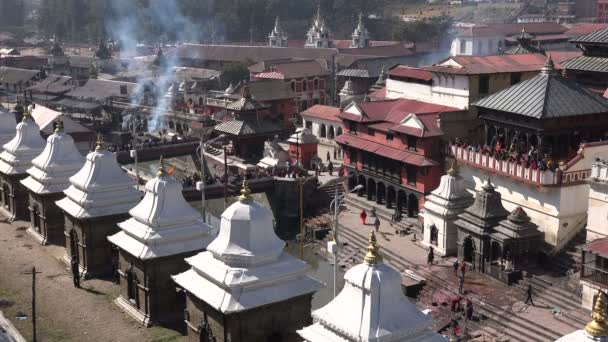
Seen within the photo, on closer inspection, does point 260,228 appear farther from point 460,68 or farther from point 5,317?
point 460,68

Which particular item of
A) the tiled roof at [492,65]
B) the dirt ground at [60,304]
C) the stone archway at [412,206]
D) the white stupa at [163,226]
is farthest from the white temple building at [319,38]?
the white stupa at [163,226]

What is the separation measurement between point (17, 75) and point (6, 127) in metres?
56.1

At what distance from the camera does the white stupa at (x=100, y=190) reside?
28.3 metres

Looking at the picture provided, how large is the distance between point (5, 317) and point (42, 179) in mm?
8444

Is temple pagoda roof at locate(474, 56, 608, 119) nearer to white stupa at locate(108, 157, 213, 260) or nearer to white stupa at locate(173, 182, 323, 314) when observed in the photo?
white stupa at locate(108, 157, 213, 260)

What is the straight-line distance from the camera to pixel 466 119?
142ft

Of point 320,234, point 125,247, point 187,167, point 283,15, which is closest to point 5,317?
point 125,247

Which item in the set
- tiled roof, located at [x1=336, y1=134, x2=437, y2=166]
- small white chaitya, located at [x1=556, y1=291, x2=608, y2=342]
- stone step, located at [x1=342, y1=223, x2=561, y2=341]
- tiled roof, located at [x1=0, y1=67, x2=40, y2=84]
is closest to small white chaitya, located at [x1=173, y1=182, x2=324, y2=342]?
small white chaitya, located at [x1=556, y1=291, x2=608, y2=342]

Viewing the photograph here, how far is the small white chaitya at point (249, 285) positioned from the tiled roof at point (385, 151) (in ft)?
69.6

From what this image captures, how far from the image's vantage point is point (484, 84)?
145 ft

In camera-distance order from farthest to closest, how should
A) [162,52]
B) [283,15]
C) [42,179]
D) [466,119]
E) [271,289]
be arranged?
1. [283,15]
2. [162,52]
3. [466,119]
4. [42,179]
5. [271,289]

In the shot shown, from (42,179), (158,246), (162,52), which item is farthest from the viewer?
(162,52)

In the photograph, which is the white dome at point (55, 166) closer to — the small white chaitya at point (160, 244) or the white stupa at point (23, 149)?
the white stupa at point (23, 149)

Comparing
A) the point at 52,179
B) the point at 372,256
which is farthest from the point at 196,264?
the point at 52,179
